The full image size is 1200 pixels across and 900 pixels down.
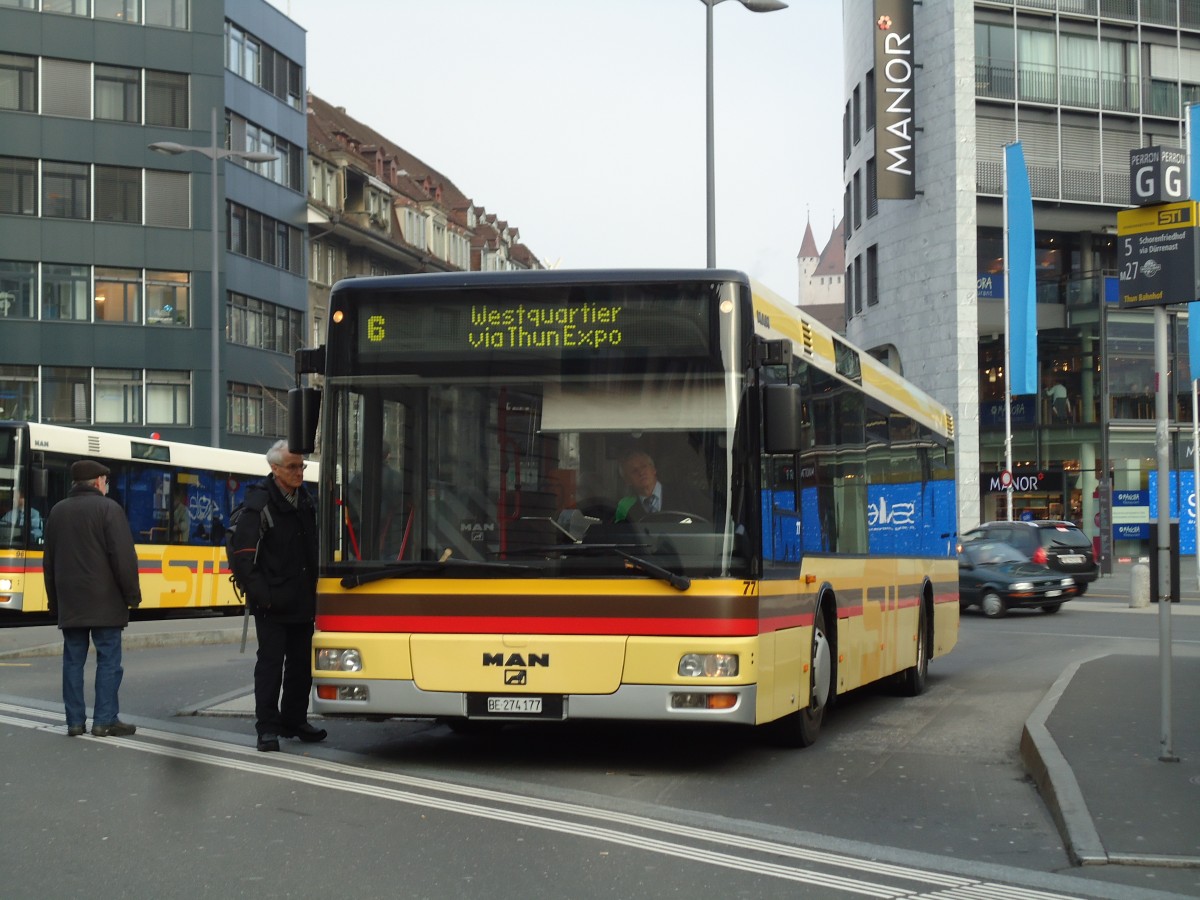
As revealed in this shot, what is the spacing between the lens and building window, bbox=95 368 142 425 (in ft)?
173

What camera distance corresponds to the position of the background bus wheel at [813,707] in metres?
11.0

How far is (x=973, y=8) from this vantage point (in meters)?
52.3

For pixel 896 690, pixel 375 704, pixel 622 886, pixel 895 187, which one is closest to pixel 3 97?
pixel 895 187

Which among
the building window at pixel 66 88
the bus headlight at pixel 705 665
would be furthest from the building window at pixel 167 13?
the bus headlight at pixel 705 665

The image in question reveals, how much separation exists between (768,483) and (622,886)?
360cm

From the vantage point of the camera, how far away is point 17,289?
2018 inches

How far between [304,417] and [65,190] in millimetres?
45025

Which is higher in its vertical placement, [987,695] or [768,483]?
[768,483]

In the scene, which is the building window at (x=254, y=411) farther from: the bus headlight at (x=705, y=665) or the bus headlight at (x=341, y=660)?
the bus headlight at (x=705, y=665)

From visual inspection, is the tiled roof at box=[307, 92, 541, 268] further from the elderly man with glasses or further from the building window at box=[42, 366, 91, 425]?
the elderly man with glasses

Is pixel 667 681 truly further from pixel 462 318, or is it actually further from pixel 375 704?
pixel 462 318

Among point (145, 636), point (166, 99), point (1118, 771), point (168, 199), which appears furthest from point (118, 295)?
point (1118, 771)

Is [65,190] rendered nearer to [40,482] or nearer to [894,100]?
[894,100]

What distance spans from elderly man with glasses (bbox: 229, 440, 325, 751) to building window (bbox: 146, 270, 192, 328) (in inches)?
→ 1736
